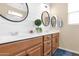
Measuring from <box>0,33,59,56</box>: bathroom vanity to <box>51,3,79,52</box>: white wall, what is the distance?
2.5 inches

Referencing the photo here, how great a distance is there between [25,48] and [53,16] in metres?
0.37

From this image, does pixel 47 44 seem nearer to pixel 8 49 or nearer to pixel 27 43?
pixel 27 43

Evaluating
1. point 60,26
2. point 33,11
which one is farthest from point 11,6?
point 60,26

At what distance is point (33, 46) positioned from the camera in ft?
3.40

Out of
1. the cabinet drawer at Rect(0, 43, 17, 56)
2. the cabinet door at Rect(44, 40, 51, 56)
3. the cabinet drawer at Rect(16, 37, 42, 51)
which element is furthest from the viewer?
the cabinet door at Rect(44, 40, 51, 56)

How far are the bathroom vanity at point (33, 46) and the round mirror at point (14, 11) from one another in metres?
0.26

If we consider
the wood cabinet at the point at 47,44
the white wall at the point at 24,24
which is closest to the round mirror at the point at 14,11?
the white wall at the point at 24,24

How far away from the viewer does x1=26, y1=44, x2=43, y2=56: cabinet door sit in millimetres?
992

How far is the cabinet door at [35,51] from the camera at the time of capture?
99cm

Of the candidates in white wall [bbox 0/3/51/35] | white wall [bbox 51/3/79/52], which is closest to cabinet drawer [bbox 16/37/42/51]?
white wall [bbox 0/3/51/35]

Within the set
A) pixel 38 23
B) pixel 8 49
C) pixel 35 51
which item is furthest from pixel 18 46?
pixel 38 23

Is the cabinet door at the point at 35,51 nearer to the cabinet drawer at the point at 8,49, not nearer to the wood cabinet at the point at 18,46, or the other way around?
the wood cabinet at the point at 18,46

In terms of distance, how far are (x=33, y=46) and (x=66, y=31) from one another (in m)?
0.33

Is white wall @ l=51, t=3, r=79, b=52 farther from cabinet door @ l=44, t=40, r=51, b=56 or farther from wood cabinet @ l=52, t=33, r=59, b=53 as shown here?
cabinet door @ l=44, t=40, r=51, b=56
